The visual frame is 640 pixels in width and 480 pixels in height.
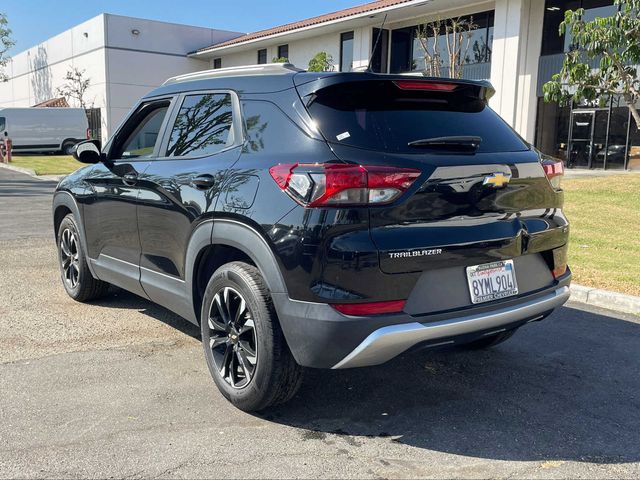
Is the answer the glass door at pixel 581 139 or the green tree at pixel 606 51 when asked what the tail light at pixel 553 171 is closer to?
the green tree at pixel 606 51

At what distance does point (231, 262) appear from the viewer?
3.40m

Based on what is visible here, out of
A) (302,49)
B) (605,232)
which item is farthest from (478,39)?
(605,232)

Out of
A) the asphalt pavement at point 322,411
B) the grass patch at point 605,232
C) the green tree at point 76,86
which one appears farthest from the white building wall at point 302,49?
the asphalt pavement at point 322,411

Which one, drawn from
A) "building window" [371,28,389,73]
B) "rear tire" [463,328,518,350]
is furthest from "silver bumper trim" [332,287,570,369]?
"building window" [371,28,389,73]

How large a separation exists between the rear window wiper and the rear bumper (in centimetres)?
86

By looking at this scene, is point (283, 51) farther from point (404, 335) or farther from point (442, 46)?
point (404, 335)

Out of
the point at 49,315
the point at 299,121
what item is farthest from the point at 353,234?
the point at 49,315

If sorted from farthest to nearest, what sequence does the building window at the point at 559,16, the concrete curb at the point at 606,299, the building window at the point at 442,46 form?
the building window at the point at 442,46 → the building window at the point at 559,16 → the concrete curb at the point at 606,299

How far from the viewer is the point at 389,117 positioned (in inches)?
126

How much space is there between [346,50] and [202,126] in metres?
25.4

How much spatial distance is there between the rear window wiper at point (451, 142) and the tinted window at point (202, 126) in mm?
1106

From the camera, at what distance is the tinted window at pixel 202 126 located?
11.9ft

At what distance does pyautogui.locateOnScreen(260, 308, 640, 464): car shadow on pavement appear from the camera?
A: 310 centimetres

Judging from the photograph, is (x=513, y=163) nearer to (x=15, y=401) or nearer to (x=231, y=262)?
(x=231, y=262)
